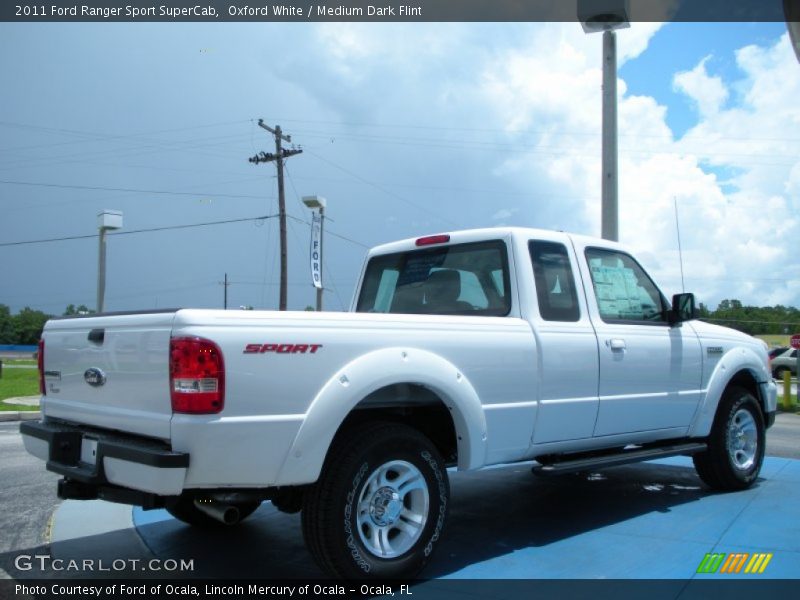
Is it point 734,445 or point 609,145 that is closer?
point 734,445

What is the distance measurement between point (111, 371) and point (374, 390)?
4.33 ft

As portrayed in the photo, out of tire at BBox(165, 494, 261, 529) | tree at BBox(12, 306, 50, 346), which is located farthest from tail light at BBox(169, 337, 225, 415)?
tree at BBox(12, 306, 50, 346)

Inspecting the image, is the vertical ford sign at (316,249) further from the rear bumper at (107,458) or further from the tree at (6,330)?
the tree at (6,330)

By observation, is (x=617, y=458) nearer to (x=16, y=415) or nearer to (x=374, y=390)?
(x=374, y=390)

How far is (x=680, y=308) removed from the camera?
5.45 metres

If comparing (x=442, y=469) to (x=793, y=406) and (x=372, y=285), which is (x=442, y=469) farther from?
(x=793, y=406)

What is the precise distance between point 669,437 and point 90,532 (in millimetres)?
4307

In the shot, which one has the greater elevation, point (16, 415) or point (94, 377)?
point (94, 377)

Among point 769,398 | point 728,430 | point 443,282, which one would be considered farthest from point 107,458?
point 769,398

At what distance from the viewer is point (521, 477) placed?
675 cm

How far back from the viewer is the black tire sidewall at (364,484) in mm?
3447

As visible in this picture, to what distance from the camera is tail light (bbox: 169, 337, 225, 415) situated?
309cm

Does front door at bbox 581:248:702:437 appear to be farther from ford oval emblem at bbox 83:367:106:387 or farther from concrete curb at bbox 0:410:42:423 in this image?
concrete curb at bbox 0:410:42:423

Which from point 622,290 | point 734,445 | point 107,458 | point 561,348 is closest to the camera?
point 107,458
